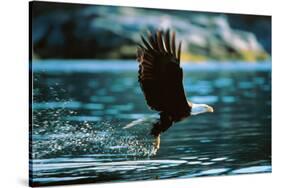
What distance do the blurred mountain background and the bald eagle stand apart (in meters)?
0.06

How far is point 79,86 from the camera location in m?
3.12

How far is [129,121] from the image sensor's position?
322cm

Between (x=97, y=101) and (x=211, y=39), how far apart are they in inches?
28.5

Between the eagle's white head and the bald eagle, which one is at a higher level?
the bald eagle

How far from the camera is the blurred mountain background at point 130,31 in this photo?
120 inches

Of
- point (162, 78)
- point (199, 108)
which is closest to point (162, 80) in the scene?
point (162, 78)

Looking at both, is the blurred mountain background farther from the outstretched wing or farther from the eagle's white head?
the eagle's white head

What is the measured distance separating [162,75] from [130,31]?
0.28 m

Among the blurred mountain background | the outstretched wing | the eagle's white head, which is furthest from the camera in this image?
the eagle's white head

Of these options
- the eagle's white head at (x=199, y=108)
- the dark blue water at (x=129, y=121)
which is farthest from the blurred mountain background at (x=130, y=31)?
the eagle's white head at (x=199, y=108)

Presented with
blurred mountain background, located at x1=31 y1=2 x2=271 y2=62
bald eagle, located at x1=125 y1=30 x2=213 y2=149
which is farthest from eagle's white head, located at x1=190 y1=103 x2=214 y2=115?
blurred mountain background, located at x1=31 y1=2 x2=271 y2=62

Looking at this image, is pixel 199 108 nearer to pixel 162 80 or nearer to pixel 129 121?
pixel 162 80

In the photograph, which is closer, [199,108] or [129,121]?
[129,121]

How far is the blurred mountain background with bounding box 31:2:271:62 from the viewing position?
3051 mm
